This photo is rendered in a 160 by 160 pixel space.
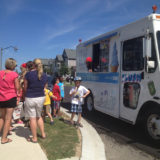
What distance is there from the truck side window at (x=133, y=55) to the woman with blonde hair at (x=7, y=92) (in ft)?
10.1

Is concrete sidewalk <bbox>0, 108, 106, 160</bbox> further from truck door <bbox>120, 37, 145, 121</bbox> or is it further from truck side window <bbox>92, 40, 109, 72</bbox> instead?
truck side window <bbox>92, 40, 109, 72</bbox>

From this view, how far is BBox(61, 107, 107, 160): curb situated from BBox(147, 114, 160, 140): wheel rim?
1.24 meters

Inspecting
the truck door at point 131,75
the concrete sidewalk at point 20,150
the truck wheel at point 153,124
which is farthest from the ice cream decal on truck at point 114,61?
the concrete sidewalk at point 20,150

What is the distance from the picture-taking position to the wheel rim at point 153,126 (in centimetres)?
456

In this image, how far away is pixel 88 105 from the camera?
8.50 meters

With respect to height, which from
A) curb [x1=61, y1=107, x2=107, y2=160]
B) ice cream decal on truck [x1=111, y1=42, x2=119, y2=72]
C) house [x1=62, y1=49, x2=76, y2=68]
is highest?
house [x1=62, y1=49, x2=76, y2=68]

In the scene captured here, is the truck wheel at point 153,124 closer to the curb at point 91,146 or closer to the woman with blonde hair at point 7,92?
the curb at point 91,146

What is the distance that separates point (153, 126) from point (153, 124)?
50 millimetres

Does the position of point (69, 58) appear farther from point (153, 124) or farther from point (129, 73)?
point (153, 124)

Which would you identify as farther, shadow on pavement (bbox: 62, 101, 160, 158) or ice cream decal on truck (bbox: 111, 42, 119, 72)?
ice cream decal on truck (bbox: 111, 42, 119, 72)

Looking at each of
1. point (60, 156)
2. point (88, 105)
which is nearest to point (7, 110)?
point (60, 156)

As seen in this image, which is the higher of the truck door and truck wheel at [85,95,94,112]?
the truck door

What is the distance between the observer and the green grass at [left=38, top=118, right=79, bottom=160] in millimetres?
3772

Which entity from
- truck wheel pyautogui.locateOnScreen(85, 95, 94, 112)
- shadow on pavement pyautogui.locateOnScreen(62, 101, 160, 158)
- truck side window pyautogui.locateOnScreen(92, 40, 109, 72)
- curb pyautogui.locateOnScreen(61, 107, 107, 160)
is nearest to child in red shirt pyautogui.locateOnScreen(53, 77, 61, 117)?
shadow on pavement pyautogui.locateOnScreen(62, 101, 160, 158)
